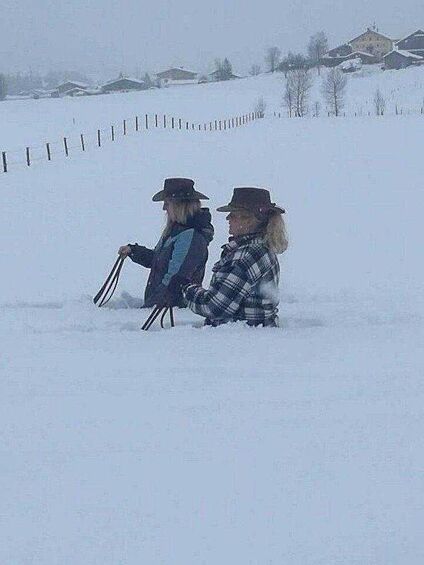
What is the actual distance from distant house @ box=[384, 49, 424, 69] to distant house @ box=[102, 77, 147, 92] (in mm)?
40481

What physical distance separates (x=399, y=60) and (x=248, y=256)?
4474 inches

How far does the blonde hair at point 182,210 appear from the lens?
216 inches

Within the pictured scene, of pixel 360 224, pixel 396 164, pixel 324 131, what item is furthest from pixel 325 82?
pixel 360 224

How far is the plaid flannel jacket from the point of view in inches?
184

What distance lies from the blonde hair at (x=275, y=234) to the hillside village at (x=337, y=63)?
10391cm

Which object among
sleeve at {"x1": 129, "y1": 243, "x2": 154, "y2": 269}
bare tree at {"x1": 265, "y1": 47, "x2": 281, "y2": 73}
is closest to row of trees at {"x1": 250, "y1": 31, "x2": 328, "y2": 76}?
bare tree at {"x1": 265, "y1": 47, "x2": 281, "y2": 73}

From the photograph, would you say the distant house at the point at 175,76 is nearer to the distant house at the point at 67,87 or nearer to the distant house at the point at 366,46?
the distant house at the point at 67,87

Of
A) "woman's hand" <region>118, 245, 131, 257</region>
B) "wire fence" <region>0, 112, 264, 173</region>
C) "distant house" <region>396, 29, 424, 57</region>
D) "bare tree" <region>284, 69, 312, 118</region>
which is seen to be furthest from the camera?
"distant house" <region>396, 29, 424, 57</region>

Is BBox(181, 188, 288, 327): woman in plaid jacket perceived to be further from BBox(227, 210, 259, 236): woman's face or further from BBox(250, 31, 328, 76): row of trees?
BBox(250, 31, 328, 76): row of trees

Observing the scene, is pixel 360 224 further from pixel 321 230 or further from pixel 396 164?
pixel 396 164

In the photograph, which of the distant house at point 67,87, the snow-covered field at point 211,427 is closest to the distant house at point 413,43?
the distant house at point 67,87

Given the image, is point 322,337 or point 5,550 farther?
point 322,337

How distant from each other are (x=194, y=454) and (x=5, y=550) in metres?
0.86

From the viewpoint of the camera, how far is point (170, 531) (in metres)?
2.71
